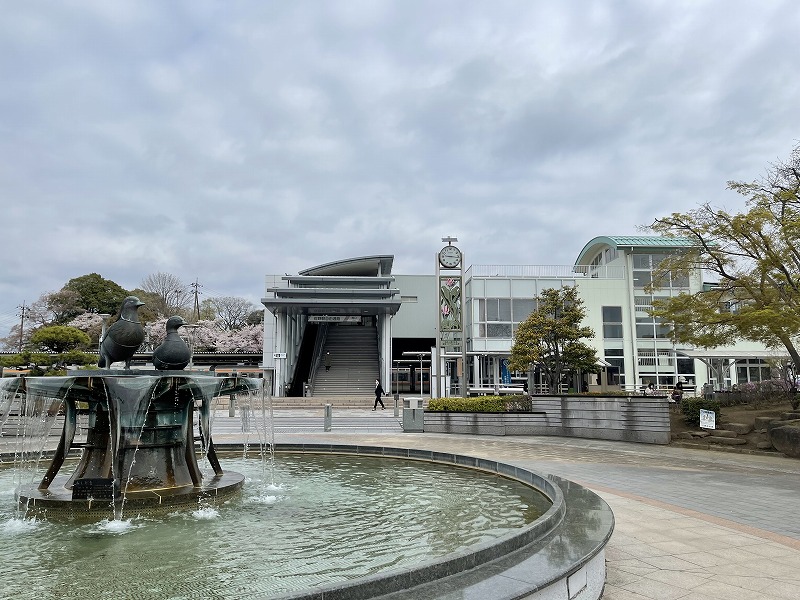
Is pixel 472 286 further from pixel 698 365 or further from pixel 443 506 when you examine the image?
pixel 443 506

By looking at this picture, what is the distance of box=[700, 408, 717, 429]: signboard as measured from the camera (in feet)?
49.4

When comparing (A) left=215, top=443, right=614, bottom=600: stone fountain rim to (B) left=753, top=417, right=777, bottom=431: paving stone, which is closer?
(A) left=215, top=443, right=614, bottom=600: stone fountain rim

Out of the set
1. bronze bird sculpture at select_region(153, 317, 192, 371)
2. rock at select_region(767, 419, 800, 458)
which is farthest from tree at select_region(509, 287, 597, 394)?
bronze bird sculpture at select_region(153, 317, 192, 371)

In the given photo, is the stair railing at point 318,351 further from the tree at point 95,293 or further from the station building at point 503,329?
the tree at point 95,293

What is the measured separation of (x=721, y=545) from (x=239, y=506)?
17.3 feet

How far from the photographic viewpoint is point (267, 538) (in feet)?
16.8

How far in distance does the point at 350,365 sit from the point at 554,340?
19001mm

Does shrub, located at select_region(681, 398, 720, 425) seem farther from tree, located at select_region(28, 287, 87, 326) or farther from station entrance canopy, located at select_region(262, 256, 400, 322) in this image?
tree, located at select_region(28, 287, 87, 326)

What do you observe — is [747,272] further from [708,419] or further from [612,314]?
[612,314]

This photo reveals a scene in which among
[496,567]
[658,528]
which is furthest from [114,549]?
[658,528]

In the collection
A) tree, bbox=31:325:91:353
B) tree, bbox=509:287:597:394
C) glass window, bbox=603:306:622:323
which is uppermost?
glass window, bbox=603:306:622:323

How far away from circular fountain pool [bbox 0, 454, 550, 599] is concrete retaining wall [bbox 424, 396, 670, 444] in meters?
9.51

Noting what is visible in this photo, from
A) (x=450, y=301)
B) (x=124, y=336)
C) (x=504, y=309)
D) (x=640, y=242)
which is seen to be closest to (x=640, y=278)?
(x=640, y=242)

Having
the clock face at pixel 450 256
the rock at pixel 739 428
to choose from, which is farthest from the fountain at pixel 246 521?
the clock face at pixel 450 256
